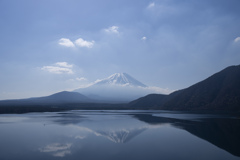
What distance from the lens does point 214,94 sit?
105m

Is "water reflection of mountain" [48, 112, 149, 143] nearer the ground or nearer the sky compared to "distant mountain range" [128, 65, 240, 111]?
nearer the ground

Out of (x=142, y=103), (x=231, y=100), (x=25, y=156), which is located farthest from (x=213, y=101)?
(x=25, y=156)

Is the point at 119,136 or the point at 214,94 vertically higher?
the point at 214,94

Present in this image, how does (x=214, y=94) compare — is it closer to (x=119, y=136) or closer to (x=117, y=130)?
(x=117, y=130)

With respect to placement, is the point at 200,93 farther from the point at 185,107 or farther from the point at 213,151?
the point at 213,151

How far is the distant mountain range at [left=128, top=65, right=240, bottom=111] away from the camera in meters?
92.7

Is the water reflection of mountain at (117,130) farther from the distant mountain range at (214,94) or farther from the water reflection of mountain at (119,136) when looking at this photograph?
the distant mountain range at (214,94)

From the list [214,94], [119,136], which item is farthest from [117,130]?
[214,94]

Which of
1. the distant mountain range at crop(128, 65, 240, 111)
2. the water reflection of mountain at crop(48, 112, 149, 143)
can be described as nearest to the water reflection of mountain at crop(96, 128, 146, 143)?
the water reflection of mountain at crop(48, 112, 149, 143)

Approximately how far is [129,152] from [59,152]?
6708 mm

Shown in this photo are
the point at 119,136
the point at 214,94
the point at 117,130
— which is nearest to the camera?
the point at 119,136

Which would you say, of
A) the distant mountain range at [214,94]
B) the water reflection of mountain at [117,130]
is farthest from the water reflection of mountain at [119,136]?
the distant mountain range at [214,94]

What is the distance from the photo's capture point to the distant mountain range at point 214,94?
9265 centimetres

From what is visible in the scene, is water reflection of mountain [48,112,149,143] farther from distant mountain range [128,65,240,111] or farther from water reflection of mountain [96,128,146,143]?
distant mountain range [128,65,240,111]
